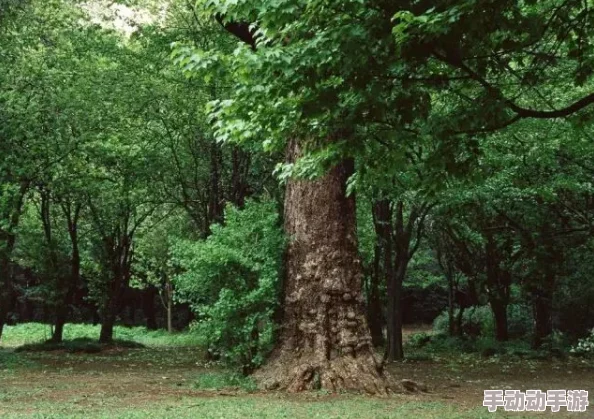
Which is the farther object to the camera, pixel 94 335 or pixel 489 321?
pixel 94 335

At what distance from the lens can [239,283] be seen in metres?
11.0

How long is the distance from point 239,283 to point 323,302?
1.58m

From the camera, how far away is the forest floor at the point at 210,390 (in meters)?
8.16

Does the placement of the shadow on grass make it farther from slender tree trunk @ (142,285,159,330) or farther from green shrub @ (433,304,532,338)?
slender tree trunk @ (142,285,159,330)

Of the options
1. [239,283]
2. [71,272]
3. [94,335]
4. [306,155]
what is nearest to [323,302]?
[239,283]

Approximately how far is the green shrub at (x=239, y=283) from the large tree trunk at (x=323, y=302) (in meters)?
0.34

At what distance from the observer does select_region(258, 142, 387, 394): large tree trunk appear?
32.9 ft

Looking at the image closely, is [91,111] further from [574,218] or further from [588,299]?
[588,299]

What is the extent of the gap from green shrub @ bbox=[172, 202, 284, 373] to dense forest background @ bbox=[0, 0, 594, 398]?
0.13 ft

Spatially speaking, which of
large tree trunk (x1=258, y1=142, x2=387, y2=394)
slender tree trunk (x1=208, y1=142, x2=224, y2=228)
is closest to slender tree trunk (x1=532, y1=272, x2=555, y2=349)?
slender tree trunk (x1=208, y1=142, x2=224, y2=228)

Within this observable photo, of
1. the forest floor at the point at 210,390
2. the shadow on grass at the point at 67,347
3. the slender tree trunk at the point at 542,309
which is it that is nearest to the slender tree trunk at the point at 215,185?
the forest floor at the point at 210,390

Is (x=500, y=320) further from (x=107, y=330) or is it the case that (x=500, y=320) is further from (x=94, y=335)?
(x=94, y=335)

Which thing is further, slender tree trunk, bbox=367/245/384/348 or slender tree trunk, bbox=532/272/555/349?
slender tree trunk, bbox=367/245/384/348

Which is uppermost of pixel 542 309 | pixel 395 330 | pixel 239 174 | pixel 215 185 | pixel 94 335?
pixel 239 174
